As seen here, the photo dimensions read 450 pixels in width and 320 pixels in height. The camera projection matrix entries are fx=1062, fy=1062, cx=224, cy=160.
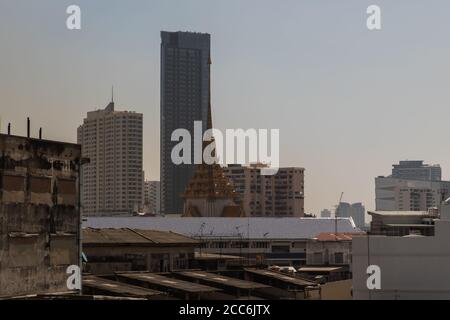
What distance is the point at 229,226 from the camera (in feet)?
577

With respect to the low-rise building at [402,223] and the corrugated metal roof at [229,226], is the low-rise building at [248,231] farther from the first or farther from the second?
the low-rise building at [402,223]

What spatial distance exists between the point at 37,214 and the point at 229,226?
12677cm

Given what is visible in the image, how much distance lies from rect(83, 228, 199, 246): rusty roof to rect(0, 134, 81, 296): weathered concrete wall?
92.3 ft

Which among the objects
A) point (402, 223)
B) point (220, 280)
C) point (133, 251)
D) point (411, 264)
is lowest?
point (220, 280)

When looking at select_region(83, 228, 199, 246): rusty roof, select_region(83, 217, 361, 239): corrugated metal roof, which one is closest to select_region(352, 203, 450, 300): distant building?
select_region(83, 228, 199, 246): rusty roof

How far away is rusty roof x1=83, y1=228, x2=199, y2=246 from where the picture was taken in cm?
8338

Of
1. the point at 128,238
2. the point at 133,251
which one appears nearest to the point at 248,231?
the point at 128,238

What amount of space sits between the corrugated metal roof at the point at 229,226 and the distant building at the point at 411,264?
11383cm

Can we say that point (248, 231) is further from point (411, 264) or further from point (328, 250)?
point (411, 264)

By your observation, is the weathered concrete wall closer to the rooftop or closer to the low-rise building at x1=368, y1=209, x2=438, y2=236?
the low-rise building at x1=368, y1=209, x2=438, y2=236

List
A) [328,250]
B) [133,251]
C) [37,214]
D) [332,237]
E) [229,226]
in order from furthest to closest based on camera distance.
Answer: [229,226] < [332,237] < [328,250] < [133,251] < [37,214]

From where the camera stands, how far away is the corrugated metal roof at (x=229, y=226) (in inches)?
6703

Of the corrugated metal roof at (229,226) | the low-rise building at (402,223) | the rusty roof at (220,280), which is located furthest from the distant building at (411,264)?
the corrugated metal roof at (229,226)
